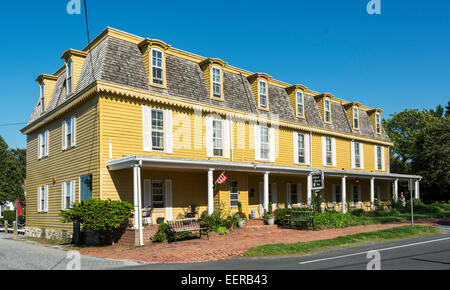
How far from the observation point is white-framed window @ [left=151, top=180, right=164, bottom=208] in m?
18.6

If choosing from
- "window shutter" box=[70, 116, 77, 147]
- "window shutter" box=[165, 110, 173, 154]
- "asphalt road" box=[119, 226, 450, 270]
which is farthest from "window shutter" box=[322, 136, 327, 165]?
"window shutter" box=[70, 116, 77, 147]

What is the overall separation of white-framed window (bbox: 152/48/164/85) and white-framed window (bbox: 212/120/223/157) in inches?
151

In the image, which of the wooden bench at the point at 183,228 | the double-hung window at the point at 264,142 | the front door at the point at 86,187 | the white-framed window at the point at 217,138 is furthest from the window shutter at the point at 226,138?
the front door at the point at 86,187

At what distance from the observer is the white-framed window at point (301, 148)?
1032 inches

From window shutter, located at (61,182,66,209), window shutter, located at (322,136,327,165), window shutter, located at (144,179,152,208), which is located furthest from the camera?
window shutter, located at (322,136,327,165)

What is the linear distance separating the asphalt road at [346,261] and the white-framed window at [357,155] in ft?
58.9

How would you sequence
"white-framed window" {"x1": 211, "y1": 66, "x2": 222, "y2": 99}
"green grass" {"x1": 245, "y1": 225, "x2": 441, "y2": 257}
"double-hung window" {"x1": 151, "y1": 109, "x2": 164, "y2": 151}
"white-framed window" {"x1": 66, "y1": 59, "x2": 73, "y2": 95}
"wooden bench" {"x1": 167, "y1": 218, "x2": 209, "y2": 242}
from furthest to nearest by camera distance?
"white-framed window" {"x1": 211, "y1": 66, "x2": 222, "y2": 99}, "white-framed window" {"x1": 66, "y1": 59, "x2": 73, "y2": 95}, "double-hung window" {"x1": 151, "y1": 109, "x2": 164, "y2": 151}, "wooden bench" {"x1": 167, "y1": 218, "x2": 209, "y2": 242}, "green grass" {"x1": 245, "y1": 225, "x2": 441, "y2": 257}

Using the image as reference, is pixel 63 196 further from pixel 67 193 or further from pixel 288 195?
pixel 288 195

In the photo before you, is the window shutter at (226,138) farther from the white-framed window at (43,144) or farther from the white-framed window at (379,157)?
the white-framed window at (379,157)

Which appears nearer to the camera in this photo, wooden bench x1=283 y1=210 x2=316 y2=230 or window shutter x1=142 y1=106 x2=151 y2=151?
window shutter x1=142 y1=106 x2=151 y2=151

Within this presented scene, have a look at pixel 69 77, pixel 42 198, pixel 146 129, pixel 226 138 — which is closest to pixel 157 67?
pixel 146 129

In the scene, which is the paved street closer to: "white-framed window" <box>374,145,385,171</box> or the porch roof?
the porch roof

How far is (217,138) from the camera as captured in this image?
2162 cm

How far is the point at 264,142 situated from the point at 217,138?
376 centimetres
